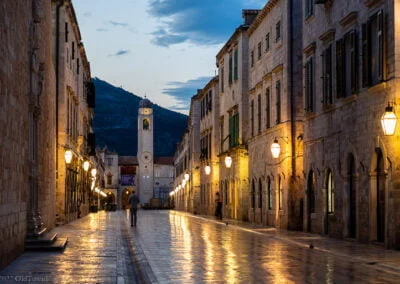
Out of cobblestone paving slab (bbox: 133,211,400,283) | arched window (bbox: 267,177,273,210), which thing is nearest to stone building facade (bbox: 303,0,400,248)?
cobblestone paving slab (bbox: 133,211,400,283)

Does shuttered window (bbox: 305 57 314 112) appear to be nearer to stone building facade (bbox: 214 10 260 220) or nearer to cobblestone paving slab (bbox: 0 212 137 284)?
cobblestone paving slab (bbox: 0 212 137 284)

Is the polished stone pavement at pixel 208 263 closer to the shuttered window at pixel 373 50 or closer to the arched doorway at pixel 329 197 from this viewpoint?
the arched doorway at pixel 329 197

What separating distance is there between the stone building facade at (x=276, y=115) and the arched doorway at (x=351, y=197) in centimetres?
877

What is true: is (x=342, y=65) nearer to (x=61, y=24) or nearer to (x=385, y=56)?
(x=385, y=56)

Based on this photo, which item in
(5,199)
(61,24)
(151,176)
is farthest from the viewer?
(151,176)

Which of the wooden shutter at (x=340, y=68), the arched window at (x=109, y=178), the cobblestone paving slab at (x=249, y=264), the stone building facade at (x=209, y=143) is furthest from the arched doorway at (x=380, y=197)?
the arched window at (x=109, y=178)

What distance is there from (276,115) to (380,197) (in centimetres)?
1590

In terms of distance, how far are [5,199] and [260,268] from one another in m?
5.33

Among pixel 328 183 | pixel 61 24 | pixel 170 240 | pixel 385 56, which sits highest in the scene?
pixel 61 24

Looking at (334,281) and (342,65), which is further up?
(342,65)

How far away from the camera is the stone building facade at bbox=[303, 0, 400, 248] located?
23.3 m

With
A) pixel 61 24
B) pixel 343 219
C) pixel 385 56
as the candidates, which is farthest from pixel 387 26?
pixel 61 24

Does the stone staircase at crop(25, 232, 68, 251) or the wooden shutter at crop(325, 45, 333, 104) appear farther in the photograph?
the wooden shutter at crop(325, 45, 333, 104)

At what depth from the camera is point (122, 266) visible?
17.9 metres
